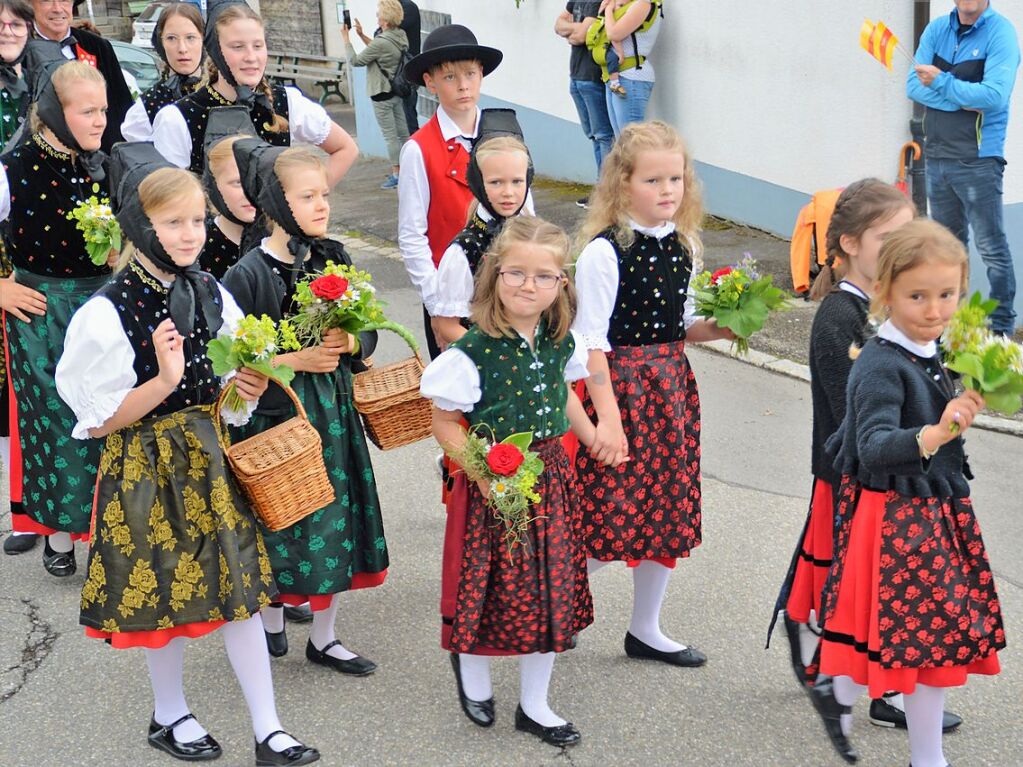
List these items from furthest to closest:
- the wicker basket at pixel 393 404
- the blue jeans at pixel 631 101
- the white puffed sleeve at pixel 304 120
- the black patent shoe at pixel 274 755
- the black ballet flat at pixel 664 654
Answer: the blue jeans at pixel 631 101 < the white puffed sleeve at pixel 304 120 < the black ballet flat at pixel 664 654 < the wicker basket at pixel 393 404 < the black patent shoe at pixel 274 755

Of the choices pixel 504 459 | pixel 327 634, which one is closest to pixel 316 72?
pixel 327 634

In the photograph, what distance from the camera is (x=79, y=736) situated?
412cm

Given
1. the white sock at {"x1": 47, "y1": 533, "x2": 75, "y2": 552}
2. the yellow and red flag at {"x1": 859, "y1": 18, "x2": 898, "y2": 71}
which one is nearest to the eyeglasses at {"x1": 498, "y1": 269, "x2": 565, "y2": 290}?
the white sock at {"x1": 47, "y1": 533, "x2": 75, "y2": 552}

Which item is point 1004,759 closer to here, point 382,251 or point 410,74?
point 410,74

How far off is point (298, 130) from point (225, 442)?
2121 mm

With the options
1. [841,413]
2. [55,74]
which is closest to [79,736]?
[55,74]

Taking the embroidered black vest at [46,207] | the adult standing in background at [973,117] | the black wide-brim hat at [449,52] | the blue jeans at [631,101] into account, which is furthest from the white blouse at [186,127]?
the blue jeans at [631,101]

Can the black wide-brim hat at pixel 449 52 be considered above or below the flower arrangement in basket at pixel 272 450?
above

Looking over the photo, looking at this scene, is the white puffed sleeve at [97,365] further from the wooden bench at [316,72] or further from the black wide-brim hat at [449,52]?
the wooden bench at [316,72]

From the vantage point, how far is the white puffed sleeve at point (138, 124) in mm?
5750

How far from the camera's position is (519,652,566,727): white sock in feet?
12.9

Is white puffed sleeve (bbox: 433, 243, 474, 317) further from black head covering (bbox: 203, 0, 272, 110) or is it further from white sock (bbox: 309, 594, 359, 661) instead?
black head covering (bbox: 203, 0, 272, 110)

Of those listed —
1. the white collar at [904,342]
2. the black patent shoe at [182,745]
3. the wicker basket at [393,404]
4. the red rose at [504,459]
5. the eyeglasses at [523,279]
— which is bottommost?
the black patent shoe at [182,745]

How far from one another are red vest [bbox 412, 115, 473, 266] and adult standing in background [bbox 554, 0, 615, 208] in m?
5.41
